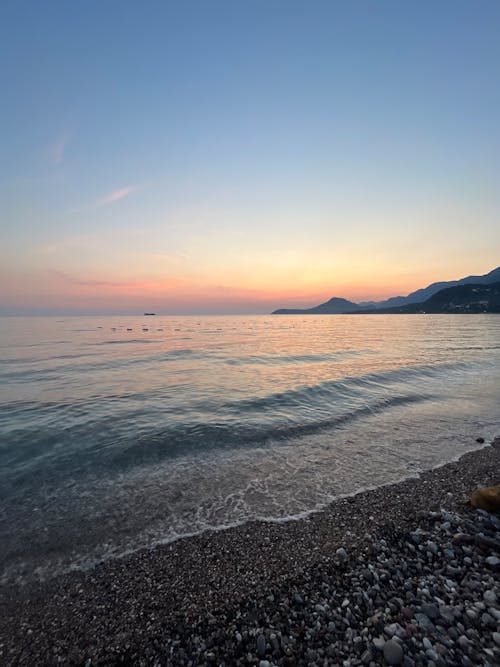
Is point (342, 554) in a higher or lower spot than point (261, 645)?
lower

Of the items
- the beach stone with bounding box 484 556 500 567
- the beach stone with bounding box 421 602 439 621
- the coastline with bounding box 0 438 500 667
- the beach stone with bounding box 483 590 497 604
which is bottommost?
the coastline with bounding box 0 438 500 667

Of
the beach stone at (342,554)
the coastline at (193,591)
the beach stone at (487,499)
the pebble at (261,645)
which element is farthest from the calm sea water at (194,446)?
the pebble at (261,645)

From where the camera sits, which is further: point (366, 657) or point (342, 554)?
point (342, 554)

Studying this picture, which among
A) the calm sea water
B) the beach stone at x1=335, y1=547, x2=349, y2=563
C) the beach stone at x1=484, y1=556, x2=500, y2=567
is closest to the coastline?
the beach stone at x1=335, y1=547, x2=349, y2=563

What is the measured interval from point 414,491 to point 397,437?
182 inches

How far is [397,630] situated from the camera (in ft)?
12.7

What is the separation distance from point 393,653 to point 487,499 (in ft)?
16.0

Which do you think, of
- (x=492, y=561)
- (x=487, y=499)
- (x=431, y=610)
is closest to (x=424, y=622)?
(x=431, y=610)

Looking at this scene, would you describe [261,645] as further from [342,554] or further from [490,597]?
[490,597]

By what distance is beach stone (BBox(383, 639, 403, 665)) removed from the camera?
11.5 ft

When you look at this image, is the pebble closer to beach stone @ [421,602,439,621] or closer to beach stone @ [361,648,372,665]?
beach stone @ [361,648,372,665]

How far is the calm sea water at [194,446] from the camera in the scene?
7.18 metres

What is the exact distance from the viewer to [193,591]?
4895 millimetres

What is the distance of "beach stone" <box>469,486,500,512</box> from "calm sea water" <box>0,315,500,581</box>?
2.26 metres
